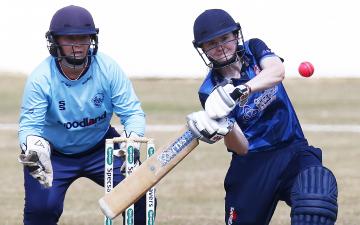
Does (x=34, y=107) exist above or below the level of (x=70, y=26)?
below

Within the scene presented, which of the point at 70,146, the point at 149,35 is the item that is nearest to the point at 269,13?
the point at 149,35

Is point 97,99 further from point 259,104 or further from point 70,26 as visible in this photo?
point 259,104

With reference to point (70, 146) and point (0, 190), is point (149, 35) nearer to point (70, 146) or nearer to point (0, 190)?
point (0, 190)

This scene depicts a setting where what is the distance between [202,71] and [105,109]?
12.4 meters

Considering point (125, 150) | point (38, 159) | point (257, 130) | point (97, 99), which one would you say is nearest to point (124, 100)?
point (97, 99)

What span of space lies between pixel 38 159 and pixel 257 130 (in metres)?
1.44

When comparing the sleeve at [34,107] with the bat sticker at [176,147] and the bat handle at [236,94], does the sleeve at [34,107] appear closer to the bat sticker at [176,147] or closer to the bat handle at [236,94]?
the bat sticker at [176,147]

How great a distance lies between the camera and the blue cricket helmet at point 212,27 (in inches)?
287

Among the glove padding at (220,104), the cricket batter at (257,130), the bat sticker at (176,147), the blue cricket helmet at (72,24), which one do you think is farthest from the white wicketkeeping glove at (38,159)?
the glove padding at (220,104)

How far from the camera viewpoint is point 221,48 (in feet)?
24.1

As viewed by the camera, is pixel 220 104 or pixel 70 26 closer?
pixel 220 104

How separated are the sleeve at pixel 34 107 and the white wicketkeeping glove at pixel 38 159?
150 millimetres

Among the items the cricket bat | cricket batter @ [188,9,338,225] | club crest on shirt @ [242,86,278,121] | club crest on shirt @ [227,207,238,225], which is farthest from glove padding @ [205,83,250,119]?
club crest on shirt @ [227,207,238,225]

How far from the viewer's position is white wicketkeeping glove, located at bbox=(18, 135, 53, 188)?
A: 25.3 feet
